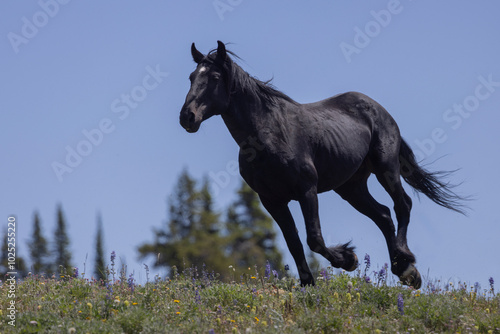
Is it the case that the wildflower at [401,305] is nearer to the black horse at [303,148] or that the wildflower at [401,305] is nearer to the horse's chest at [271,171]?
the black horse at [303,148]

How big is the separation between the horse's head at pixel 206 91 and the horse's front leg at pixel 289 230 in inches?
55.7

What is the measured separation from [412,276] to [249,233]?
899 inches

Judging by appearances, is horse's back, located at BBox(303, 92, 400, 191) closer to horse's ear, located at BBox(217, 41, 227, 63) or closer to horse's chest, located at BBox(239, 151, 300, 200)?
horse's chest, located at BBox(239, 151, 300, 200)

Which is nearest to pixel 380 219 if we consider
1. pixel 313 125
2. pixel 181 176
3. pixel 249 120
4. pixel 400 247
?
pixel 400 247

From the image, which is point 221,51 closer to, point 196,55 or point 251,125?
point 196,55

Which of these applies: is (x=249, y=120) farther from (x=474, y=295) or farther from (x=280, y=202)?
(x=474, y=295)

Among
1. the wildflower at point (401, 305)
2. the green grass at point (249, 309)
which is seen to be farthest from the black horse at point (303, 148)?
the wildflower at point (401, 305)

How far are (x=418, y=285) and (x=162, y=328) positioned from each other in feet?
15.6

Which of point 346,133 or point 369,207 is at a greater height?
point 346,133

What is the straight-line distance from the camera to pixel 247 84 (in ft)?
29.6

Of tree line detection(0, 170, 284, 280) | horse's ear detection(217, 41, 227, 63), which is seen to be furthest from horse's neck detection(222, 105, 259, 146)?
tree line detection(0, 170, 284, 280)

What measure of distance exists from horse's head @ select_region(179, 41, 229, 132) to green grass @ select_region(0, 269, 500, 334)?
200 centimetres

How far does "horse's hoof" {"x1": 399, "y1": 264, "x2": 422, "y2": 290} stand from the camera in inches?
396

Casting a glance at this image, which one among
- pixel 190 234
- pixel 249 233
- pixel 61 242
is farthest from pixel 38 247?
pixel 249 233
